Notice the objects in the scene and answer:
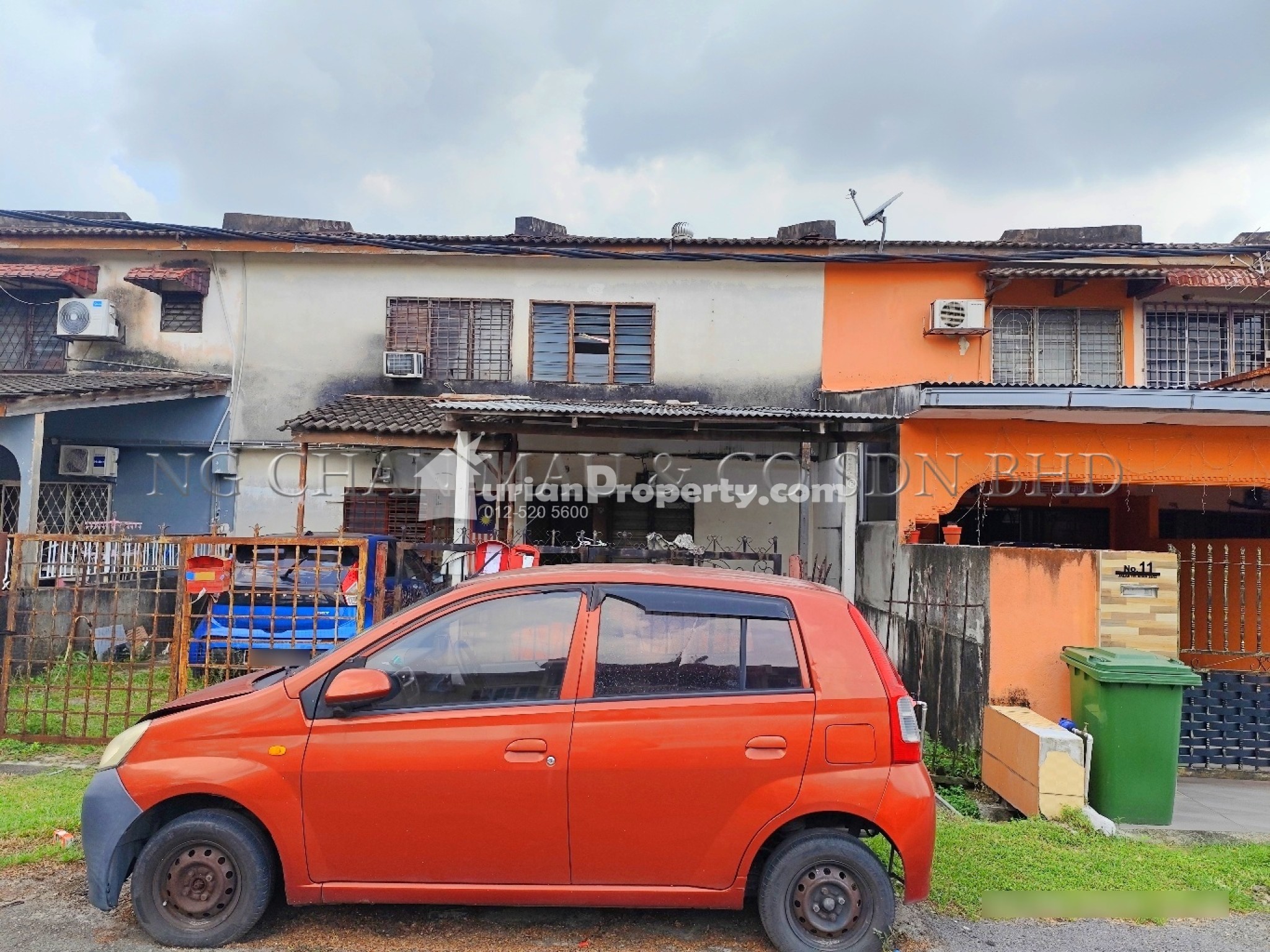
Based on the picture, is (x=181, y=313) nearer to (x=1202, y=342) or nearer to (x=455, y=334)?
(x=455, y=334)

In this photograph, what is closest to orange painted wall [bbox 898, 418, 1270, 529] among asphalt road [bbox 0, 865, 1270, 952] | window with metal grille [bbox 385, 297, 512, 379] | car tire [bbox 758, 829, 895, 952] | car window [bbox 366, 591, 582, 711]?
asphalt road [bbox 0, 865, 1270, 952]

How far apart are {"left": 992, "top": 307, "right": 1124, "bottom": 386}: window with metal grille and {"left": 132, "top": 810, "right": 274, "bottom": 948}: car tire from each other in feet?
37.2

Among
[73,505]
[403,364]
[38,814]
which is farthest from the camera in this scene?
[403,364]

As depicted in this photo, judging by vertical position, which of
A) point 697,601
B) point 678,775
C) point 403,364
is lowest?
point 678,775

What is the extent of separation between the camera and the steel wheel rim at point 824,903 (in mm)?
3271

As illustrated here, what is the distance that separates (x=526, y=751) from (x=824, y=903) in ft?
4.72

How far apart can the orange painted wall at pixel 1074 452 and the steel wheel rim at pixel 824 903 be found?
5725 mm

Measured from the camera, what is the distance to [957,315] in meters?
11.1

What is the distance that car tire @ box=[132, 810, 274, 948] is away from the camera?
10.8 feet

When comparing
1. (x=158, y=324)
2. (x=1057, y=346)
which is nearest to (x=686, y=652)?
(x=1057, y=346)

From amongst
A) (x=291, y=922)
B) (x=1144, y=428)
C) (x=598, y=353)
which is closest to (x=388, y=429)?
(x=598, y=353)

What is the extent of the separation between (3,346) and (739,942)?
14114 mm

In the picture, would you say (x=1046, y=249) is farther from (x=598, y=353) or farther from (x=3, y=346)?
(x=3, y=346)

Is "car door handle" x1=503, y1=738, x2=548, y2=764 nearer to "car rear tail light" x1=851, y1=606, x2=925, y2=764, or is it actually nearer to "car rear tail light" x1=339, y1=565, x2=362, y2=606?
"car rear tail light" x1=851, y1=606, x2=925, y2=764
